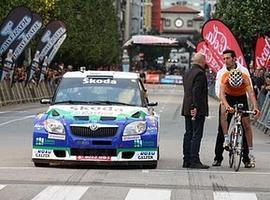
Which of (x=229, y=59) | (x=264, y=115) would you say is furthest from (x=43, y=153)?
(x=264, y=115)

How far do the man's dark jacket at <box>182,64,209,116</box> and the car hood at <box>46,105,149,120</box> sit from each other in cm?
73

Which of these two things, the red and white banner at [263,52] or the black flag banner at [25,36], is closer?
the red and white banner at [263,52]

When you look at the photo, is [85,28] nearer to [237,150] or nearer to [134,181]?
[237,150]

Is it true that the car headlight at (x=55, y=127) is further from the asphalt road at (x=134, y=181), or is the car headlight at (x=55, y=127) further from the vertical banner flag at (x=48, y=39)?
the vertical banner flag at (x=48, y=39)

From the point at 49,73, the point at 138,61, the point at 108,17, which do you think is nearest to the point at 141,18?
the point at 138,61

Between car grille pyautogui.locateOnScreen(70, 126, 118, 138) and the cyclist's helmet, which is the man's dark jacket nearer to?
the cyclist's helmet

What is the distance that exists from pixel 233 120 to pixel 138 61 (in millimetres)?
118331

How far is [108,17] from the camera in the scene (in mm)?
80812

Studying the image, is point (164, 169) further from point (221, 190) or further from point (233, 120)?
point (221, 190)

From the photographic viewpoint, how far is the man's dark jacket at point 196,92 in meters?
13.8

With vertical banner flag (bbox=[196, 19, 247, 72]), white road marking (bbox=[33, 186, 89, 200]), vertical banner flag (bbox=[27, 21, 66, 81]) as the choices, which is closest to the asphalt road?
white road marking (bbox=[33, 186, 89, 200])

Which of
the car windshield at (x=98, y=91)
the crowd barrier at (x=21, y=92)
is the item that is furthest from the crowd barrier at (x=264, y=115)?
the crowd barrier at (x=21, y=92)

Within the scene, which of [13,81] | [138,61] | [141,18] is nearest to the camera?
[13,81]

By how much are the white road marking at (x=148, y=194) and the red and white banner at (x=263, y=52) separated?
23.5m
